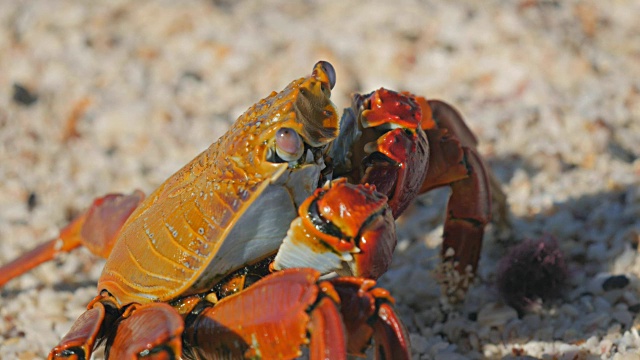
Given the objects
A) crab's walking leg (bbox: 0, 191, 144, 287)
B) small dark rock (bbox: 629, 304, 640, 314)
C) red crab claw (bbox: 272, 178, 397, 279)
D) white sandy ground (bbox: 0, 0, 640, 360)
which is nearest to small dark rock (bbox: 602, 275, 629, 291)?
white sandy ground (bbox: 0, 0, 640, 360)

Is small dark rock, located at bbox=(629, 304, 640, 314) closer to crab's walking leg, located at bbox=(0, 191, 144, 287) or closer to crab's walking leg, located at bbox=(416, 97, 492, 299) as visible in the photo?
crab's walking leg, located at bbox=(416, 97, 492, 299)

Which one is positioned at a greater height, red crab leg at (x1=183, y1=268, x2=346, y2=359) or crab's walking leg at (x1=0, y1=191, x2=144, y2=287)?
crab's walking leg at (x1=0, y1=191, x2=144, y2=287)

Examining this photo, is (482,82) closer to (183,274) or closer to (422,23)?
(422,23)

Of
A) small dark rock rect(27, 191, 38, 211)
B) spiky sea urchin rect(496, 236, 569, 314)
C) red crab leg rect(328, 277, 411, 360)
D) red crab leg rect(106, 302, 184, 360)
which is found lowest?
spiky sea urchin rect(496, 236, 569, 314)

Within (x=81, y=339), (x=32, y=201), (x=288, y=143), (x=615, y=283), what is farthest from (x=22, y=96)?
(x=615, y=283)

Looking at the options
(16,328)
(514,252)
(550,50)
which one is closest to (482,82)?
(550,50)

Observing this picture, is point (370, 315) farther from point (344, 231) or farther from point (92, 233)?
point (92, 233)

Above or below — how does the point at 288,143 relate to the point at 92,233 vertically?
above
